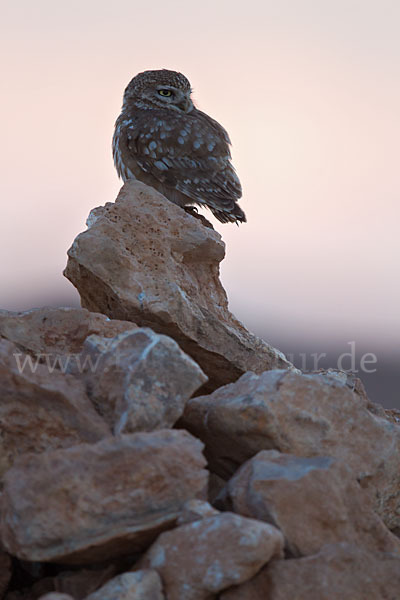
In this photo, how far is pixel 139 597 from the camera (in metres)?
2.34

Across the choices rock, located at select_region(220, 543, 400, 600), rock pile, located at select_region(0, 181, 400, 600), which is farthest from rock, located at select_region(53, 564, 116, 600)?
rock, located at select_region(220, 543, 400, 600)

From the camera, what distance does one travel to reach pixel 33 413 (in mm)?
3260

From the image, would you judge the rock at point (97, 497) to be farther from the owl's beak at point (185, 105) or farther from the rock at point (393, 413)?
the owl's beak at point (185, 105)

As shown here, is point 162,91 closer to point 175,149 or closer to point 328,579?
point 175,149

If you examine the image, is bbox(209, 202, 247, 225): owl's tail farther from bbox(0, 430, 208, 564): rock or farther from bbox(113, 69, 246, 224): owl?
bbox(0, 430, 208, 564): rock

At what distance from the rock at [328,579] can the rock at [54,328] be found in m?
2.01

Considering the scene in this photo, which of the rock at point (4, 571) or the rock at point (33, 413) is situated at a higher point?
the rock at point (33, 413)

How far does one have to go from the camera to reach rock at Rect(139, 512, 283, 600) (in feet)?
7.73

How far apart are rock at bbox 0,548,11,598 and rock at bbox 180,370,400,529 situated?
115 cm

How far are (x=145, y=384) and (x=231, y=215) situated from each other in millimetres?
3796

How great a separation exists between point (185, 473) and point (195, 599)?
1.57 ft

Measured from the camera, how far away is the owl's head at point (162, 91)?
23.6ft

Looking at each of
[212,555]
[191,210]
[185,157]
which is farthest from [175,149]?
[212,555]

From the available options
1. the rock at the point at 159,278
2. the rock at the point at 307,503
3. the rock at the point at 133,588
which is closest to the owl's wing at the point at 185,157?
the rock at the point at 159,278
